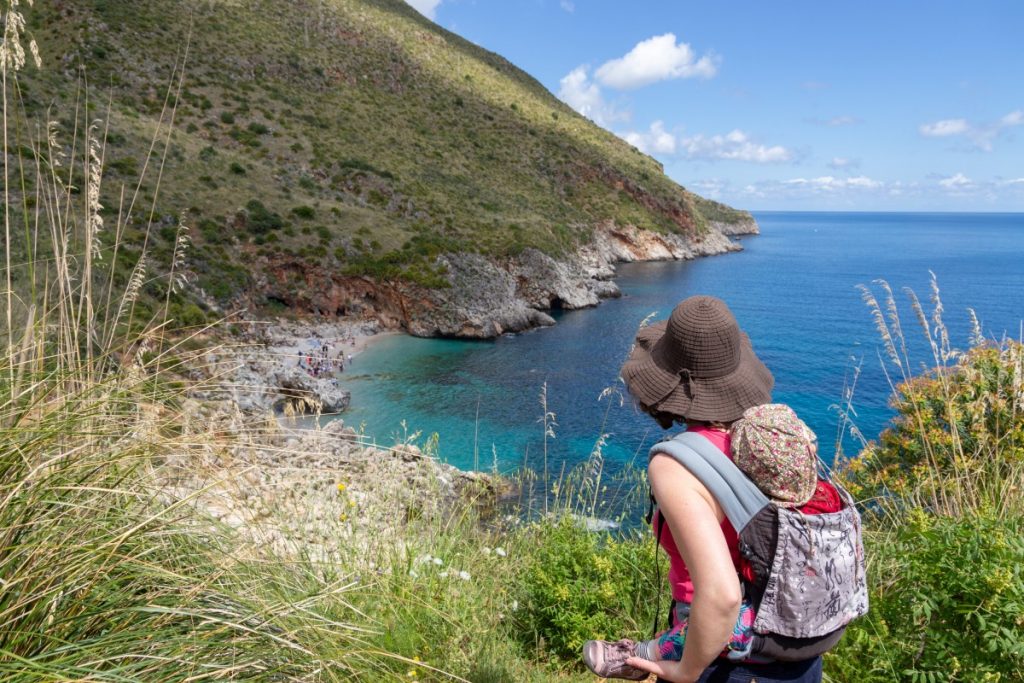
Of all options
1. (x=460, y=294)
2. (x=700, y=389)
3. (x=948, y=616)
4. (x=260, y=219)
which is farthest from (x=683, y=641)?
(x=260, y=219)

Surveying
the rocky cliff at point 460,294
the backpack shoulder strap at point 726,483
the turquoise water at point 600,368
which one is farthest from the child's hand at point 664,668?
the rocky cliff at point 460,294

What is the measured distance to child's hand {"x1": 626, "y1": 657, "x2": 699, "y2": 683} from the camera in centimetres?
159

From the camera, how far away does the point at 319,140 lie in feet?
139

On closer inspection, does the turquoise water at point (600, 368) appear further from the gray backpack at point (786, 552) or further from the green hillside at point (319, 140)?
the green hillside at point (319, 140)

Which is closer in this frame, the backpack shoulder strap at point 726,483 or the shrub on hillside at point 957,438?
the backpack shoulder strap at point 726,483

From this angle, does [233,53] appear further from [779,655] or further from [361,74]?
[779,655]

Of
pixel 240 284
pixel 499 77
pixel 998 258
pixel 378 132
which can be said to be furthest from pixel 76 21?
pixel 998 258

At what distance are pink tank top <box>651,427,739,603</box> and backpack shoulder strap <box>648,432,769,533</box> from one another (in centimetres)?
6

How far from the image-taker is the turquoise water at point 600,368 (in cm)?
1931

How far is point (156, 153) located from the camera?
95.4ft

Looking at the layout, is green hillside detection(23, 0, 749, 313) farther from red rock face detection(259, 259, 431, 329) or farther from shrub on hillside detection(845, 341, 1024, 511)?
shrub on hillside detection(845, 341, 1024, 511)

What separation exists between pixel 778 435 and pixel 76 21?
48.4m

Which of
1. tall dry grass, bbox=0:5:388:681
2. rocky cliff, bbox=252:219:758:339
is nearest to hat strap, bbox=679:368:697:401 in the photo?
tall dry grass, bbox=0:5:388:681

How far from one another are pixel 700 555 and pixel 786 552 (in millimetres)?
226
